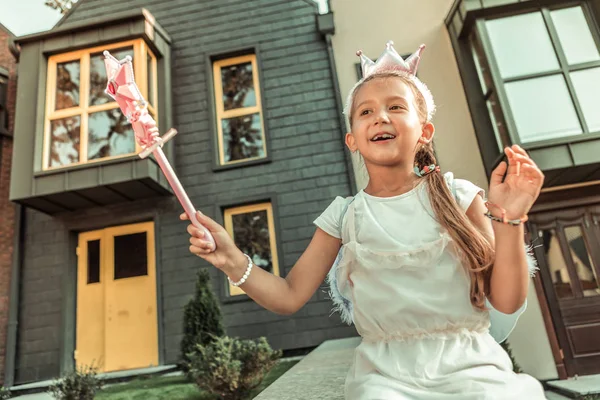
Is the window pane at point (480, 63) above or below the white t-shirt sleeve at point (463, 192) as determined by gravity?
above

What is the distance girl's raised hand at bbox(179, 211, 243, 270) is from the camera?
133 centimetres

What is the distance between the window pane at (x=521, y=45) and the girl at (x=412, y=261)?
19.3 ft

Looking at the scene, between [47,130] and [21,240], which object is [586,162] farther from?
[21,240]

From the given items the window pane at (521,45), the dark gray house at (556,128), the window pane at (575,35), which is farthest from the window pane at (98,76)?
the window pane at (575,35)

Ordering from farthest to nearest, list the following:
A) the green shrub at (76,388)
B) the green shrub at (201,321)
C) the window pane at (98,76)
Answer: the window pane at (98,76)
the green shrub at (201,321)
the green shrub at (76,388)

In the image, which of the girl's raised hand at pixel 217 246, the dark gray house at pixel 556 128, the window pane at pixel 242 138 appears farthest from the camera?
the window pane at pixel 242 138

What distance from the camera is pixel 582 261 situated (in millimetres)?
6164

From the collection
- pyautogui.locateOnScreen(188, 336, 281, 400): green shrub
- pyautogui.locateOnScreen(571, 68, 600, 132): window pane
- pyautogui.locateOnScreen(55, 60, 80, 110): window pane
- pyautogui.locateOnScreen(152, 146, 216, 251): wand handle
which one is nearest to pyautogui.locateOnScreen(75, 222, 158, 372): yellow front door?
pyautogui.locateOnScreen(55, 60, 80, 110): window pane

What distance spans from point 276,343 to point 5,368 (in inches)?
175

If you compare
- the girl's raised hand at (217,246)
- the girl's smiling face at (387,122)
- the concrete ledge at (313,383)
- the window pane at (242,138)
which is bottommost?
the concrete ledge at (313,383)

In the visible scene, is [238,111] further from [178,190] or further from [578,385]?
[178,190]

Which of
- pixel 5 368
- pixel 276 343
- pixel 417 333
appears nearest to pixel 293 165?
pixel 276 343

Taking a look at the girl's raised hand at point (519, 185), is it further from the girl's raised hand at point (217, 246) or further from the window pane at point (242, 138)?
the window pane at point (242, 138)

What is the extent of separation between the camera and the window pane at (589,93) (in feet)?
19.6
